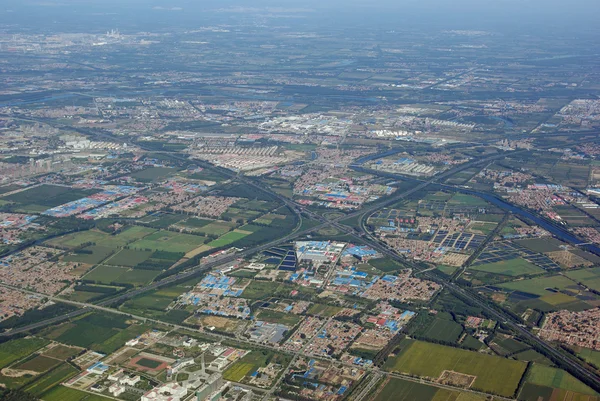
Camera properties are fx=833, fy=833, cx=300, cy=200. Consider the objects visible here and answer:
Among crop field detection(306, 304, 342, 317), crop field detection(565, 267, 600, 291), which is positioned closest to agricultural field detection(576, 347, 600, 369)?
crop field detection(565, 267, 600, 291)

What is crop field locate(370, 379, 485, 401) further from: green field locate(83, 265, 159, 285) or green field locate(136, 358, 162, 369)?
green field locate(83, 265, 159, 285)

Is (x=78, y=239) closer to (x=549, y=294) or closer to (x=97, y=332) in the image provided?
(x=97, y=332)

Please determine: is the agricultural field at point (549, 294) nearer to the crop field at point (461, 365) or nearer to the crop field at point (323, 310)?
the crop field at point (461, 365)

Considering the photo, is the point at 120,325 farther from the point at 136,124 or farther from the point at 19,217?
the point at 136,124

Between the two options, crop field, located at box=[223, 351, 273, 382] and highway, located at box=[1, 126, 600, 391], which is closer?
crop field, located at box=[223, 351, 273, 382]

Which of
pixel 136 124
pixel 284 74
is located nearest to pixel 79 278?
pixel 136 124
